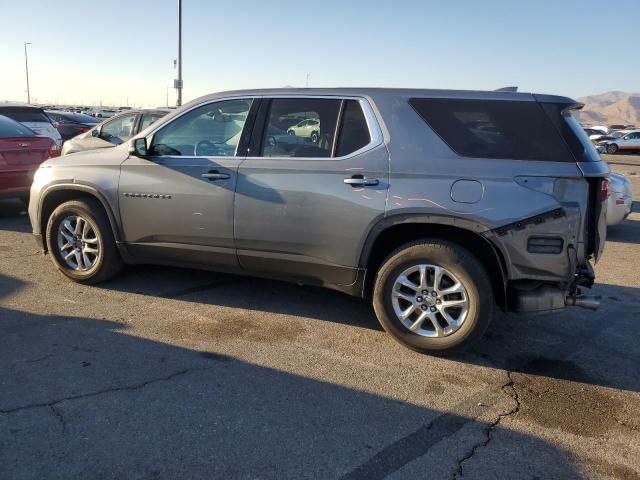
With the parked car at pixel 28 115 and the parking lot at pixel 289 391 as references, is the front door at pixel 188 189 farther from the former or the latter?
the parked car at pixel 28 115

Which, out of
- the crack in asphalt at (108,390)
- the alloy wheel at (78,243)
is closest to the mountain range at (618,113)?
the alloy wheel at (78,243)

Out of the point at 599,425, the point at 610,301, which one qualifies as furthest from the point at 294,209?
the point at 610,301

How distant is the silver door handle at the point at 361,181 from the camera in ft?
12.5

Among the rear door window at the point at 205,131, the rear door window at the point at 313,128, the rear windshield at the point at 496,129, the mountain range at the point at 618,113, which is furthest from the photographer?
the mountain range at the point at 618,113

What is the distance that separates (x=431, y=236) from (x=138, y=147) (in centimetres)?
261

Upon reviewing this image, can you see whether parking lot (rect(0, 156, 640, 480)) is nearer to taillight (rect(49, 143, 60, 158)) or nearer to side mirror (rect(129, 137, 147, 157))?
side mirror (rect(129, 137, 147, 157))

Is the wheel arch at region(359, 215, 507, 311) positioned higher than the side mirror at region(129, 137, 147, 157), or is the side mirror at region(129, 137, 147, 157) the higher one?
the side mirror at region(129, 137, 147, 157)

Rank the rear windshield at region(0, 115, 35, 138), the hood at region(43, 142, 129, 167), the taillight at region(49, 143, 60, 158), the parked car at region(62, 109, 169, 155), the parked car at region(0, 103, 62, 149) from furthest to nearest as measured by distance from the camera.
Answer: the parked car at region(0, 103, 62, 149) < the parked car at region(62, 109, 169, 155) < the taillight at region(49, 143, 60, 158) < the rear windshield at region(0, 115, 35, 138) < the hood at region(43, 142, 129, 167)

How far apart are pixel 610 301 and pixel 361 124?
10.5 feet

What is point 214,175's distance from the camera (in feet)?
14.1

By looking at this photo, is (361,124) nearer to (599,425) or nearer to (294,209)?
(294,209)

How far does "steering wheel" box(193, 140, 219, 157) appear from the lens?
445 cm

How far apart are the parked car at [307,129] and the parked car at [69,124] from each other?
14910mm

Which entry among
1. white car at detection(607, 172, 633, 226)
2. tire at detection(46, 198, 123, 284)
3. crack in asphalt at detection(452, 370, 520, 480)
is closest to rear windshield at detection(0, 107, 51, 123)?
tire at detection(46, 198, 123, 284)
